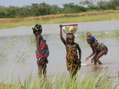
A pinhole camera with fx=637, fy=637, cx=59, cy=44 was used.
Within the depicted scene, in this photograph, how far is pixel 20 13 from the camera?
8550 centimetres

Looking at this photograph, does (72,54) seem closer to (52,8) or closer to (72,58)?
(72,58)

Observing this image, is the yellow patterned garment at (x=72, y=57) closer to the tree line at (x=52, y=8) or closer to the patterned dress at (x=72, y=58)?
the patterned dress at (x=72, y=58)

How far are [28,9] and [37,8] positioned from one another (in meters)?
2.29

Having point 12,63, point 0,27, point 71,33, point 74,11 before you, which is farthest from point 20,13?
point 71,33

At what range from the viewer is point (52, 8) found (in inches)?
3465

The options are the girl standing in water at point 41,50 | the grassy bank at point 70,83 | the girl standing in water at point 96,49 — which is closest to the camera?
the grassy bank at point 70,83

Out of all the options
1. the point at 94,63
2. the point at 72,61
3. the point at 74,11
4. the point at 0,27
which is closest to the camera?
the point at 72,61

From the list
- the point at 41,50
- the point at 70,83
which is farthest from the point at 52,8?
the point at 70,83

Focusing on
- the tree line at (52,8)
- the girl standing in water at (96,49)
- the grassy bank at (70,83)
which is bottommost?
the tree line at (52,8)

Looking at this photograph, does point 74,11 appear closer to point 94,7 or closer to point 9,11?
point 94,7

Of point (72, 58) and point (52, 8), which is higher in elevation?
point (72, 58)

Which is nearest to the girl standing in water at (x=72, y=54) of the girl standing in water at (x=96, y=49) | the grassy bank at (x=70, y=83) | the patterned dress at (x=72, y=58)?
the patterned dress at (x=72, y=58)

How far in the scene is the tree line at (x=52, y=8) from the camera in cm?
8338

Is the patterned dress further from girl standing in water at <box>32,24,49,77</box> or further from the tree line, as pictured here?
the tree line
